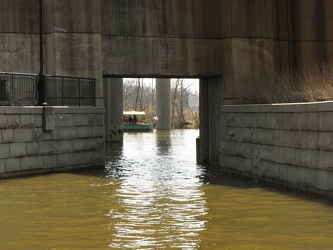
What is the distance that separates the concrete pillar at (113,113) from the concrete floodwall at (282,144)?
26462mm

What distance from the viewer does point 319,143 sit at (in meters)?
17.6

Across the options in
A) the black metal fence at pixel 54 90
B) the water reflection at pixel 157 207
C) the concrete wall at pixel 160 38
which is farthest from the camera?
the concrete wall at pixel 160 38

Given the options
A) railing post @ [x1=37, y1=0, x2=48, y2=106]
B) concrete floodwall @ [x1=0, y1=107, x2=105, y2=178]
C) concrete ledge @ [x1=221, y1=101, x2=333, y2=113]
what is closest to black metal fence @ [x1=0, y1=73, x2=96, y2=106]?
railing post @ [x1=37, y1=0, x2=48, y2=106]

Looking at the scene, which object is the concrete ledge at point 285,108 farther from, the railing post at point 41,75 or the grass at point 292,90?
the railing post at point 41,75

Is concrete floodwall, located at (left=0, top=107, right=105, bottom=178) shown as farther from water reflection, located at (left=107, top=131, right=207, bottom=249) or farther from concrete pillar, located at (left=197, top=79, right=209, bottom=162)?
concrete pillar, located at (left=197, top=79, right=209, bottom=162)

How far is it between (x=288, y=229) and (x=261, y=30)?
16117 mm

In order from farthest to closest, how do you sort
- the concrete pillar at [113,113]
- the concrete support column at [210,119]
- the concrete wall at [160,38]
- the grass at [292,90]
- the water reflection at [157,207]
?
1. the concrete pillar at [113,113]
2. the concrete support column at [210,119]
3. the concrete wall at [160,38]
4. the grass at [292,90]
5. the water reflection at [157,207]

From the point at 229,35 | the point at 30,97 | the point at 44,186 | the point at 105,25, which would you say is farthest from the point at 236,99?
the point at 44,186

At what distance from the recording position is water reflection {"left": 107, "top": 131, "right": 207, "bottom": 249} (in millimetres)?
12164

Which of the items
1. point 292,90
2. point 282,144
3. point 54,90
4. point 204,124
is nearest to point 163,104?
point 204,124

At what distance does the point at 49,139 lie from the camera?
983 inches

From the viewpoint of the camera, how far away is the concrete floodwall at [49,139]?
2297cm

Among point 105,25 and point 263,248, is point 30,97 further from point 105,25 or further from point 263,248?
point 263,248

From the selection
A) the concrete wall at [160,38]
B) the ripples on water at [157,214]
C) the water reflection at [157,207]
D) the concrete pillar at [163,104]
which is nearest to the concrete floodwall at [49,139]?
the ripples on water at [157,214]
